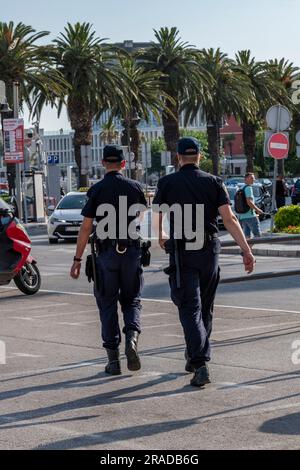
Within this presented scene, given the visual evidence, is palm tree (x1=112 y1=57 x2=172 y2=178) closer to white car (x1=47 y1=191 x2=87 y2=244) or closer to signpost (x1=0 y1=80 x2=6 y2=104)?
signpost (x1=0 y1=80 x2=6 y2=104)

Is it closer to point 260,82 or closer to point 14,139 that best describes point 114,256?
point 14,139

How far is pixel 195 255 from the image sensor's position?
8.70 m

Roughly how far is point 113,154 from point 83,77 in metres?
46.1

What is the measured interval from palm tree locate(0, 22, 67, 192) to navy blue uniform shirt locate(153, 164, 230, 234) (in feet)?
138

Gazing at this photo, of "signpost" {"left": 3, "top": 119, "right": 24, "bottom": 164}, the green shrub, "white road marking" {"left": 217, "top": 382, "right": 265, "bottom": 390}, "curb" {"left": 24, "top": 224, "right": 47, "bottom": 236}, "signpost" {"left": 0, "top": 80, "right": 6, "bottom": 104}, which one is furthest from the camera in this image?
"signpost" {"left": 0, "top": 80, "right": 6, "bottom": 104}

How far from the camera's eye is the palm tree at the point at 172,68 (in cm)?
6191

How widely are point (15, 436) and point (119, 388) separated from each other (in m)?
1.82

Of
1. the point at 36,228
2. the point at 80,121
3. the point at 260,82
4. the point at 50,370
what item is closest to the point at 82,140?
the point at 80,121

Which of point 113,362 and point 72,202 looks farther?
point 72,202

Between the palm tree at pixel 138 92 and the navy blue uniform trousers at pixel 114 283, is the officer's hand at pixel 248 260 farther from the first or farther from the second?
the palm tree at pixel 138 92

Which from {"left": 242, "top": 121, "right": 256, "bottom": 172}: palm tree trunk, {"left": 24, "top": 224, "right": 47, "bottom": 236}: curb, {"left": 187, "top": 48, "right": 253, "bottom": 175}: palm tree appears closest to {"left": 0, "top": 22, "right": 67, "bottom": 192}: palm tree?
{"left": 24, "top": 224, "right": 47, "bottom": 236}: curb

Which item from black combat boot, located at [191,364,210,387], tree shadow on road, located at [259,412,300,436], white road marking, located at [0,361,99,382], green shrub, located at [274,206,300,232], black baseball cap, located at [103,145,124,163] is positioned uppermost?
black baseball cap, located at [103,145,124,163]

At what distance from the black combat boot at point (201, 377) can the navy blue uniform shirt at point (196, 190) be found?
1.00 meters

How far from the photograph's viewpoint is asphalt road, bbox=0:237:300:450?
6844mm
